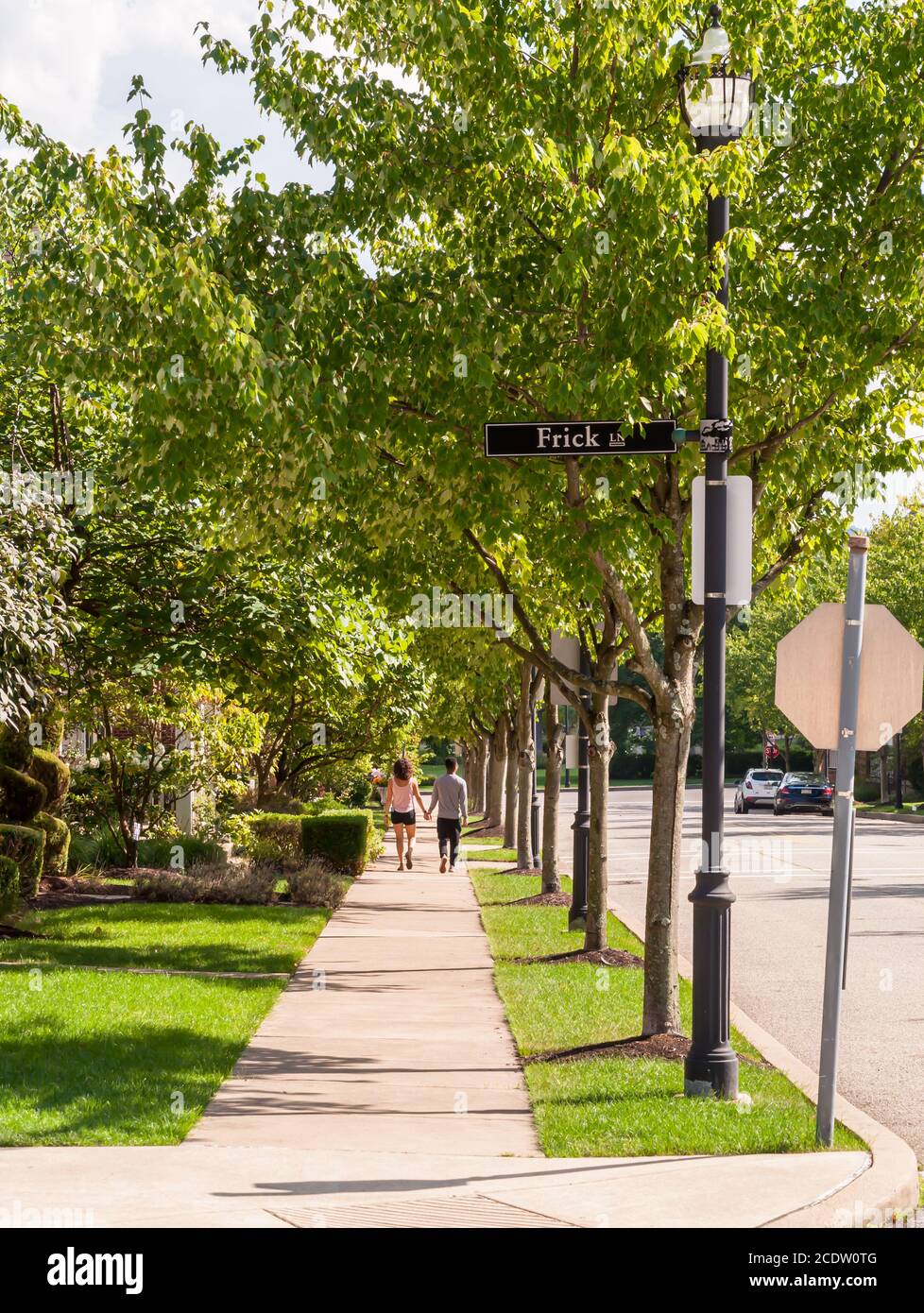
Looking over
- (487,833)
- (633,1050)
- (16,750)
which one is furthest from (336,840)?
(487,833)

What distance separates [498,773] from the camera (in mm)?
40500

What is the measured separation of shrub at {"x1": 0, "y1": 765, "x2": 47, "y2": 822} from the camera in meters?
18.1

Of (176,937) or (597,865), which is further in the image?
(176,937)

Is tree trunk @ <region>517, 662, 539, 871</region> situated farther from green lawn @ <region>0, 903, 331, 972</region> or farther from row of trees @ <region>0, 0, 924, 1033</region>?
row of trees @ <region>0, 0, 924, 1033</region>

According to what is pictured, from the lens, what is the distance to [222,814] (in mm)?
26406

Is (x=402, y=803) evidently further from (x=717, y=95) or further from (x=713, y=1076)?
(x=717, y=95)

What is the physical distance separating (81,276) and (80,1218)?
591cm

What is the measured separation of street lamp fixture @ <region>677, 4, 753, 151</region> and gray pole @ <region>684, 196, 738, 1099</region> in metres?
0.73

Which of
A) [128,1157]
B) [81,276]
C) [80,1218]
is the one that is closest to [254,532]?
[81,276]

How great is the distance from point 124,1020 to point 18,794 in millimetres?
8680

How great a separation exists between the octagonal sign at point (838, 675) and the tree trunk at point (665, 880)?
233cm

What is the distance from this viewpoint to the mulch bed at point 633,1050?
31.1 feet

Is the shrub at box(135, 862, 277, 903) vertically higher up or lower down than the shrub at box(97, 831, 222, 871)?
lower down

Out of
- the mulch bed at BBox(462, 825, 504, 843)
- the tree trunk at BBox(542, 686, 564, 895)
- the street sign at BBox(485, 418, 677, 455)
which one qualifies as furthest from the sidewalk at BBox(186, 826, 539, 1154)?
the mulch bed at BBox(462, 825, 504, 843)
